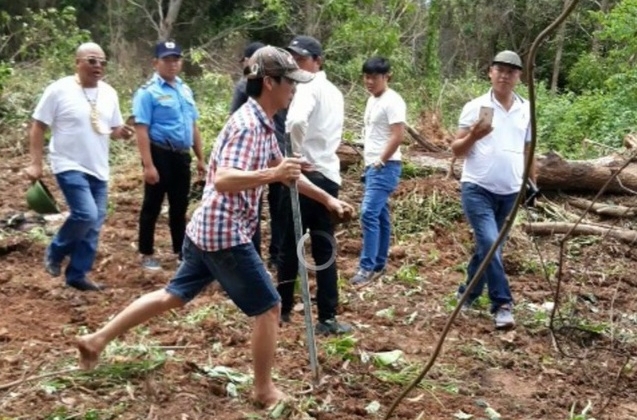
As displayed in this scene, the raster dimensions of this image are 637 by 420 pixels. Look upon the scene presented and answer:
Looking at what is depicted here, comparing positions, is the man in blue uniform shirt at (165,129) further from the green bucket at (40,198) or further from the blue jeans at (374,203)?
the blue jeans at (374,203)

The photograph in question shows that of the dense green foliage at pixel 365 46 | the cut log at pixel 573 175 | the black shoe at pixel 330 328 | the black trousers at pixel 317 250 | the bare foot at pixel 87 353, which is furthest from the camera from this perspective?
the dense green foliage at pixel 365 46

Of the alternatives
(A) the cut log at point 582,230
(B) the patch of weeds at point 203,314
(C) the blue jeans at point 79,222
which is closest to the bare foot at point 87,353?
(B) the patch of weeds at point 203,314

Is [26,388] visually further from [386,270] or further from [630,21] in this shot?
[630,21]

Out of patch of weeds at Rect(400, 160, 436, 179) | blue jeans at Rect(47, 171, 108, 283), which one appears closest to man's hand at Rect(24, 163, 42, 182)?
blue jeans at Rect(47, 171, 108, 283)

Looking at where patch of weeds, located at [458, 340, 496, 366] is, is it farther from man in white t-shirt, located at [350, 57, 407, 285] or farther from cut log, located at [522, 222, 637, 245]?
cut log, located at [522, 222, 637, 245]

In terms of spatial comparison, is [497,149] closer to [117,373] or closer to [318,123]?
→ [318,123]

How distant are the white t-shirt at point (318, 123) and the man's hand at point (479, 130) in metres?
0.88

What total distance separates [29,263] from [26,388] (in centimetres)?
340

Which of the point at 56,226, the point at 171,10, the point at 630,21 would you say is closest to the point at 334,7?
the point at 630,21

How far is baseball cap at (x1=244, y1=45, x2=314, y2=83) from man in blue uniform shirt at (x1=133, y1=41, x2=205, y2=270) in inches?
112

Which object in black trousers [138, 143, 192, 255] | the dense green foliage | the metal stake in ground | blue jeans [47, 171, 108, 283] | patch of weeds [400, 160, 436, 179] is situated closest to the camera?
the metal stake in ground

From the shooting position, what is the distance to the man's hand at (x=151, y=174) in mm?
6730

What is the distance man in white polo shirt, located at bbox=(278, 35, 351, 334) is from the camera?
17.8 feet

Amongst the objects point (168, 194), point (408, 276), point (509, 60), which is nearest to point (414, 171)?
point (408, 276)
